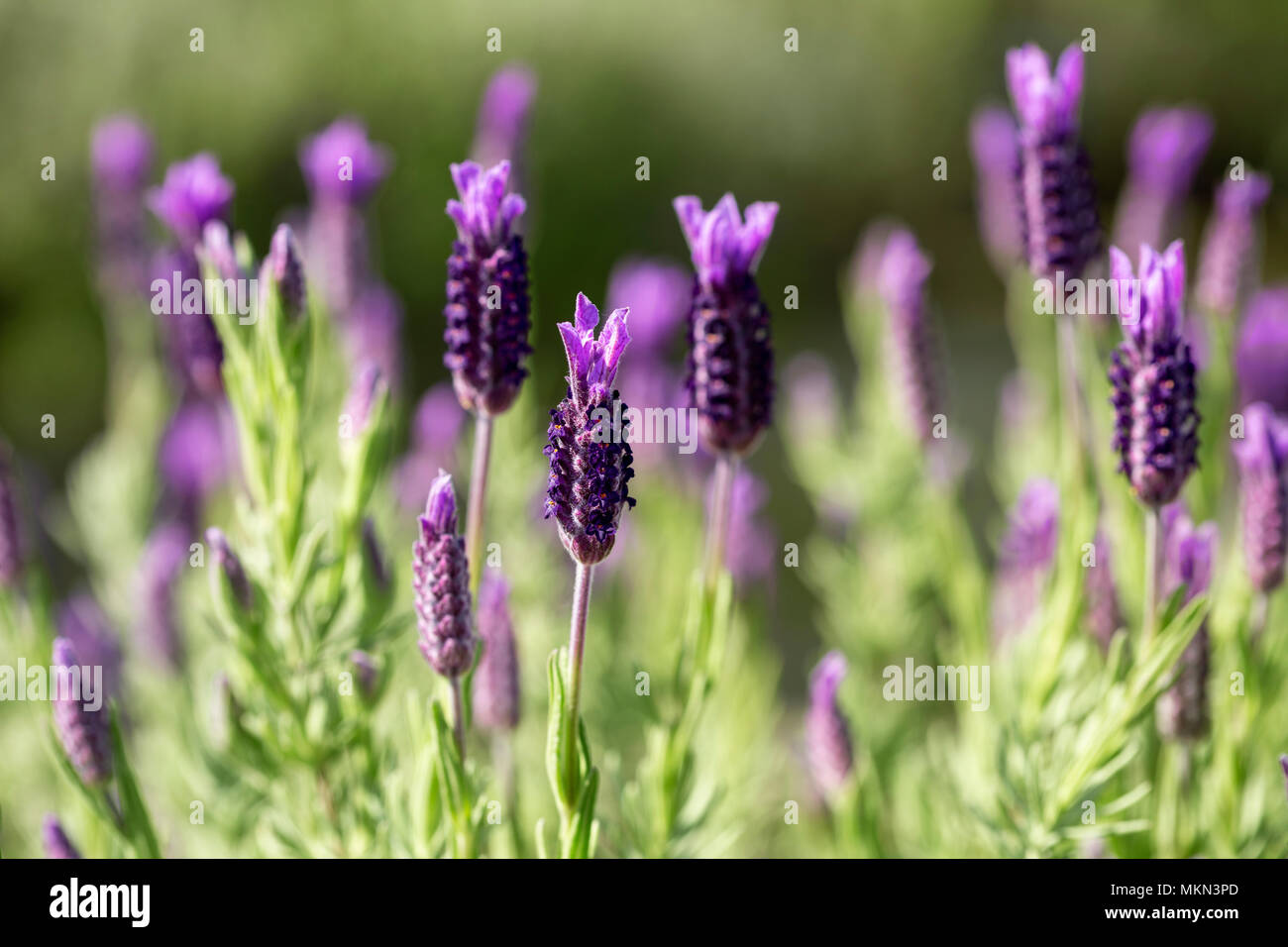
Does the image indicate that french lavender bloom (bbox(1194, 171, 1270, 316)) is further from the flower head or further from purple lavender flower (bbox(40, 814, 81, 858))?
purple lavender flower (bbox(40, 814, 81, 858))

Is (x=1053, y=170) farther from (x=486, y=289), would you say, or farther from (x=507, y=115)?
(x=507, y=115)

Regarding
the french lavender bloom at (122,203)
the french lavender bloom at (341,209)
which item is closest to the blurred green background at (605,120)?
the french lavender bloom at (122,203)

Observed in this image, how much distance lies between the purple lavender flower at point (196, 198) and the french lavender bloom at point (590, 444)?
27.6 inches

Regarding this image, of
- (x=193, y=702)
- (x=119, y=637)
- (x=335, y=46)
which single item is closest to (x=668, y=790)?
(x=193, y=702)

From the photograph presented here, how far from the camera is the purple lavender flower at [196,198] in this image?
151 centimetres

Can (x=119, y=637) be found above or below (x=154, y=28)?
below

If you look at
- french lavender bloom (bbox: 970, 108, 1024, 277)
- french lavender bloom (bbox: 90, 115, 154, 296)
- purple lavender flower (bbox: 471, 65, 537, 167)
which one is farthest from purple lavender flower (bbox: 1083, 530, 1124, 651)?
french lavender bloom (bbox: 90, 115, 154, 296)

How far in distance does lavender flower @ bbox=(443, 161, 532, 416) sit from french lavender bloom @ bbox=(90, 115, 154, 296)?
47.5 inches

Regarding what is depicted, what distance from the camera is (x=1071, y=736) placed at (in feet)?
4.80

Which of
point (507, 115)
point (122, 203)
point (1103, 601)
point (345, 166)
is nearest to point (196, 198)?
point (345, 166)

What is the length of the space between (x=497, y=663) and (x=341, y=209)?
91 centimetres

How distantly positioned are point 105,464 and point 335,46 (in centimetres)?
338
